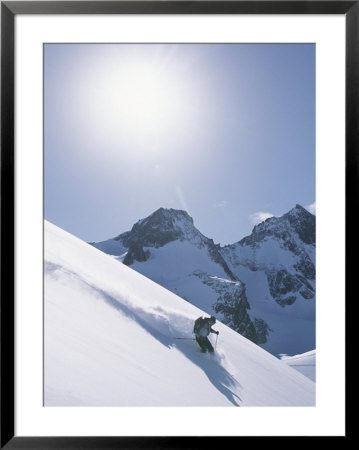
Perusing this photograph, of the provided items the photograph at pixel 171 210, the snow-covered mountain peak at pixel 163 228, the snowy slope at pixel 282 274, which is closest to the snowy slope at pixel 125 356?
the photograph at pixel 171 210

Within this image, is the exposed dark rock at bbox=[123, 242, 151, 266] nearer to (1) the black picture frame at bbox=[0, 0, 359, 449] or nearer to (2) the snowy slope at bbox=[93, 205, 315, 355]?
(2) the snowy slope at bbox=[93, 205, 315, 355]

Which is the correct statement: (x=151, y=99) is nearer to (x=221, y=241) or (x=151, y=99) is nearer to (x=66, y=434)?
(x=221, y=241)

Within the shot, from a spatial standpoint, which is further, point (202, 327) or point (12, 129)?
point (202, 327)

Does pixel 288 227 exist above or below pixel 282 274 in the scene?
above

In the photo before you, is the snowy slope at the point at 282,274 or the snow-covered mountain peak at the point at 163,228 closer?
the snowy slope at the point at 282,274

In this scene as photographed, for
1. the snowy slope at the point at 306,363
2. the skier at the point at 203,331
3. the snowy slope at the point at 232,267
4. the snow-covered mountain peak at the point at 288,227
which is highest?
the snow-covered mountain peak at the point at 288,227

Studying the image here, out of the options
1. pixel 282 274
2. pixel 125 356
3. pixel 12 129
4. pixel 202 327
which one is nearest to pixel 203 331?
pixel 202 327

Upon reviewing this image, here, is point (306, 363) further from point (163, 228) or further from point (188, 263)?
point (163, 228)

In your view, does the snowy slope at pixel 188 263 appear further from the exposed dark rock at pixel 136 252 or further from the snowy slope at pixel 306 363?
the snowy slope at pixel 306 363
